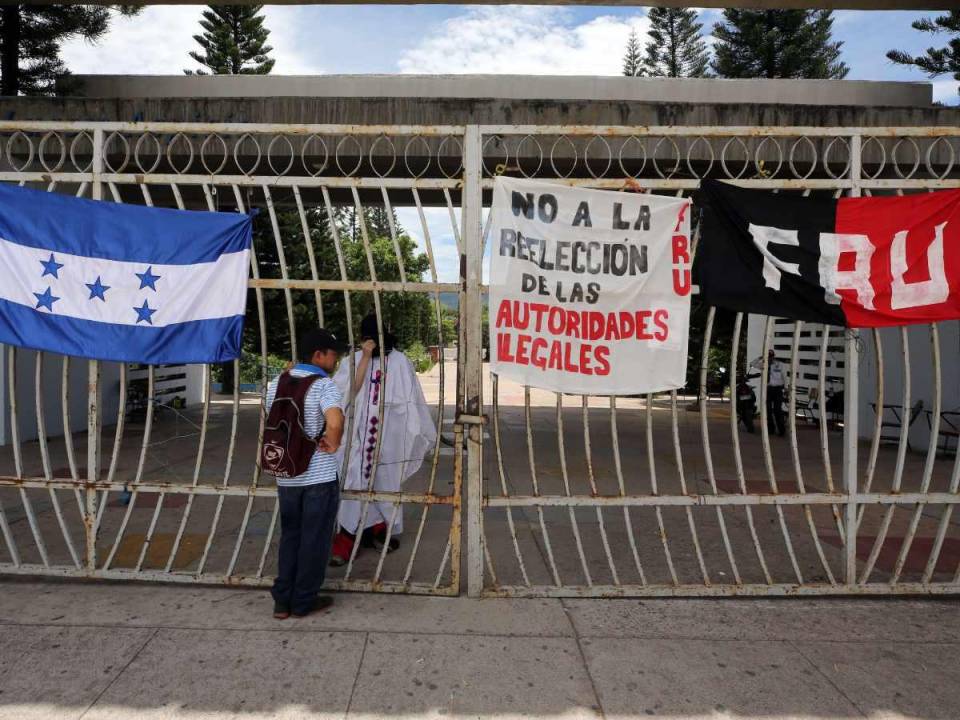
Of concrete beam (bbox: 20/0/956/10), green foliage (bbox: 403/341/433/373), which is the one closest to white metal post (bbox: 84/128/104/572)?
concrete beam (bbox: 20/0/956/10)

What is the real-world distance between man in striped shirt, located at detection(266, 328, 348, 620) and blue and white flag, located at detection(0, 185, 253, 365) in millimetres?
652

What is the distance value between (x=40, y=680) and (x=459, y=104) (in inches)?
313

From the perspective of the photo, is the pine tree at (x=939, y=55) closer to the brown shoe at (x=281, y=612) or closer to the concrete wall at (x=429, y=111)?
the concrete wall at (x=429, y=111)

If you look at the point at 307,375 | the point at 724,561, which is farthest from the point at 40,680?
the point at 724,561

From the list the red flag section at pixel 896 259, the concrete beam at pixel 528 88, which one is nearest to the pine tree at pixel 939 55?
the concrete beam at pixel 528 88

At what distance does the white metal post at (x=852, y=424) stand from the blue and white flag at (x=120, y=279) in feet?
12.4

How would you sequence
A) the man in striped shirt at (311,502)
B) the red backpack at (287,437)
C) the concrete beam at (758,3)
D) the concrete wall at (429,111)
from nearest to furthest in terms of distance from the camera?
the red backpack at (287,437)
the man in striped shirt at (311,502)
the concrete beam at (758,3)
the concrete wall at (429,111)

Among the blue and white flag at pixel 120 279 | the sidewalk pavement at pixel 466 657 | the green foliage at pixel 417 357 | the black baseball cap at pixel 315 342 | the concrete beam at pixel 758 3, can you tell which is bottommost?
the green foliage at pixel 417 357

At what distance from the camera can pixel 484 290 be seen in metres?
4.08

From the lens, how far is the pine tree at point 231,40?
957 inches

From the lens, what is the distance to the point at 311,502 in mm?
3754

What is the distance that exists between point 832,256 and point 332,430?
10.5 feet

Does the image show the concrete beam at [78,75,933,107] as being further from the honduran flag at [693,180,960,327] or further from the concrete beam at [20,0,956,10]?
the honduran flag at [693,180,960,327]

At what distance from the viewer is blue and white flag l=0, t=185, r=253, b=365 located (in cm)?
408
